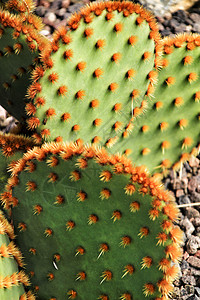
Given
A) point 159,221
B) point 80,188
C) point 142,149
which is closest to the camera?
point 159,221

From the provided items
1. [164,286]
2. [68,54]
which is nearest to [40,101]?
[68,54]

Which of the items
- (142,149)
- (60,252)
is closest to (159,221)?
(60,252)

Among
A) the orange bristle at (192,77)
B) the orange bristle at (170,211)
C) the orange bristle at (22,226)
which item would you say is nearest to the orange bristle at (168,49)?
the orange bristle at (192,77)

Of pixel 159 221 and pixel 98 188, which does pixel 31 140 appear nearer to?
pixel 98 188

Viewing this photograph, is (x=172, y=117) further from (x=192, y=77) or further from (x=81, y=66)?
(x=81, y=66)

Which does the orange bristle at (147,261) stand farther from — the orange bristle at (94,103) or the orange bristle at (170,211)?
the orange bristle at (94,103)

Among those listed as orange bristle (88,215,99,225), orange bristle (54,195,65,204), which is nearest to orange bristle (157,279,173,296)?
orange bristle (88,215,99,225)
